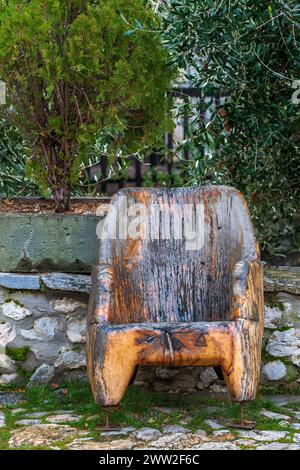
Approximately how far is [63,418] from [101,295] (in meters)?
0.67

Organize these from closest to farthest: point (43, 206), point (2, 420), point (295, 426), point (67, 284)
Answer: point (295, 426) < point (2, 420) < point (67, 284) < point (43, 206)

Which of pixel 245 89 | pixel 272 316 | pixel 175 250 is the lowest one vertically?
pixel 272 316

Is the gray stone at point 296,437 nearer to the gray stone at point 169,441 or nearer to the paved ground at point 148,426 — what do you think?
the paved ground at point 148,426

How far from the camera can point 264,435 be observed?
147 inches

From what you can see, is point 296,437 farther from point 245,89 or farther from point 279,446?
point 245,89

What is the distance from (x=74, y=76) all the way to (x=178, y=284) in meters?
1.19

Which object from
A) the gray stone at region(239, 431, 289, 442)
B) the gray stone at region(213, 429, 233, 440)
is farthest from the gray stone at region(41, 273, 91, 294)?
the gray stone at region(239, 431, 289, 442)

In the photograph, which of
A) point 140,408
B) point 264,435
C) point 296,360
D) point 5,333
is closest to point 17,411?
point 5,333

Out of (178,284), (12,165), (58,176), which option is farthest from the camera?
(12,165)

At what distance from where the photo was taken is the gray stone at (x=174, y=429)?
149 inches

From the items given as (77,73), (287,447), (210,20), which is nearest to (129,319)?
(287,447)

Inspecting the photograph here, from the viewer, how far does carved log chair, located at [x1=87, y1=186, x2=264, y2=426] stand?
3.59 meters

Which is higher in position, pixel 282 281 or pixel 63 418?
pixel 282 281

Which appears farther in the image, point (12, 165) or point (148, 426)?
point (12, 165)
